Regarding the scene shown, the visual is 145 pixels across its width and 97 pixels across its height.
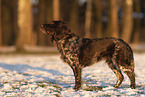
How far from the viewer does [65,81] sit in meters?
6.88

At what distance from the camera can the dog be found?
5.61m

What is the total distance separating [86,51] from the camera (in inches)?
224

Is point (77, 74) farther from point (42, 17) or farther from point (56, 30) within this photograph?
point (42, 17)

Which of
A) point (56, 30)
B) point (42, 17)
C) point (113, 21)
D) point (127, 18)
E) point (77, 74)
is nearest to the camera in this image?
point (56, 30)

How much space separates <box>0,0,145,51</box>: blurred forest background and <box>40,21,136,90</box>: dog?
308 inches

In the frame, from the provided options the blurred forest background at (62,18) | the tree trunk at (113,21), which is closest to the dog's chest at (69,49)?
the blurred forest background at (62,18)

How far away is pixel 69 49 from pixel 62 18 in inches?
954

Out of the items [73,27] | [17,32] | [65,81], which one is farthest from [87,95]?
[73,27]

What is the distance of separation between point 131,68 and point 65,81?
224 centimetres

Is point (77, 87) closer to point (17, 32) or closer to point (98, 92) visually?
point (98, 92)

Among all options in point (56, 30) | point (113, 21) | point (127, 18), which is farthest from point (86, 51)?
point (127, 18)

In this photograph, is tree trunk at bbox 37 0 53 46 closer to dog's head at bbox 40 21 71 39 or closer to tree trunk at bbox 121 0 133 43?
tree trunk at bbox 121 0 133 43

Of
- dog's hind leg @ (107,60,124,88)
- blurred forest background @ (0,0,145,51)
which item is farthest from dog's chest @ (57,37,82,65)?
blurred forest background @ (0,0,145,51)

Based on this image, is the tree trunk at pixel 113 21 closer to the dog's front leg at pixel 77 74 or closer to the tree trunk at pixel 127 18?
the tree trunk at pixel 127 18
